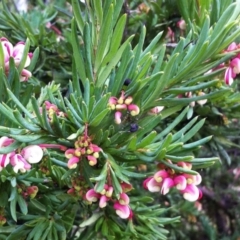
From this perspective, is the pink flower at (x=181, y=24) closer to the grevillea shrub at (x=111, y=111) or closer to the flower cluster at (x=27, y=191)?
the grevillea shrub at (x=111, y=111)

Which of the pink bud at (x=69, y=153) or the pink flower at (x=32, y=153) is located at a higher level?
the pink flower at (x=32, y=153)

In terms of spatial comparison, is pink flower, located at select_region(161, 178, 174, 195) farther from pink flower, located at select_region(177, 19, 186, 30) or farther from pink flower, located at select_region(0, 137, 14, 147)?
pink flower, located at select_region(177, 19, 186, 30)

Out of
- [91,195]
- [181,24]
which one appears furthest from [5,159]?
[181,24]

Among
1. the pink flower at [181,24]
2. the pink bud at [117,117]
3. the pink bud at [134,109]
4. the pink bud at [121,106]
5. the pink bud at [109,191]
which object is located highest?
the pink bud at [121,106]

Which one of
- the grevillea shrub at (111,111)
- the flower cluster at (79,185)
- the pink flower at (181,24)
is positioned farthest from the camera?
the pink flower at (181,24)

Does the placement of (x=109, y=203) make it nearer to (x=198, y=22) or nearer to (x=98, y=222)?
(x=98, y=222)

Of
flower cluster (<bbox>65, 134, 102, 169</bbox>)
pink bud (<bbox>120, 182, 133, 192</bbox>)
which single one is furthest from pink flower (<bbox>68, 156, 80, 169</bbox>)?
pink bud (<bbox>120, 182, 133, 192</bbox>)

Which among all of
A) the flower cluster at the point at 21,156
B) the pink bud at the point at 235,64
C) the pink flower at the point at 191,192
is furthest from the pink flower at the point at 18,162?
the pink bud at the point at 235,64

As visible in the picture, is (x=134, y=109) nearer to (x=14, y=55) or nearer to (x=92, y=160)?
(x=92, y=160)
